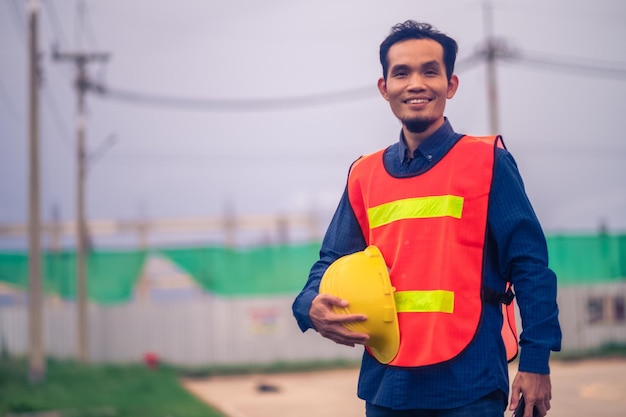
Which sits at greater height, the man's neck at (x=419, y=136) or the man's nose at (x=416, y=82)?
the man's nose at (x=416, y=82)

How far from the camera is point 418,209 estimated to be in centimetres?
271

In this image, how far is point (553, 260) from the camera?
1889 cm

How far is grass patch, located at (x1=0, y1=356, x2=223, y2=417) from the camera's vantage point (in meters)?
10.5

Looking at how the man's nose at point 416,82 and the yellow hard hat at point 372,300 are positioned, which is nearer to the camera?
the yellow hard hat at point 372,300

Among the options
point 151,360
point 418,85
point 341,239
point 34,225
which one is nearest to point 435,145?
point 418,85

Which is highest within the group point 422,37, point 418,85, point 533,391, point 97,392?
point 422,37

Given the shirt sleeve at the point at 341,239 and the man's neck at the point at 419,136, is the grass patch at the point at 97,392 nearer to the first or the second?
the shirt sleeve at the point at 341,239

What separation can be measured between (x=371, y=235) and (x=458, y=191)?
0.35 meters

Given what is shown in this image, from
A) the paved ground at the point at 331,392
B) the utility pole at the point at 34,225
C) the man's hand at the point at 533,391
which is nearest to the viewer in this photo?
the man's hand at the point at 533,391

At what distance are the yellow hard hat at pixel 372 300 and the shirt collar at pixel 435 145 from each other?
38cm

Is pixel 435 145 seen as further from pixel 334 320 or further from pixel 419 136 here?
pixel 334 320

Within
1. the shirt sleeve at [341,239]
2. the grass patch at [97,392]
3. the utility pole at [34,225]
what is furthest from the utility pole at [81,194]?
the shirt sleeve at [341,239]

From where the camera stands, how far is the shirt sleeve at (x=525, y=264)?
8.23 feet

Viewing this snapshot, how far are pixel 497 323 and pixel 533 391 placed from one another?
253 mm
